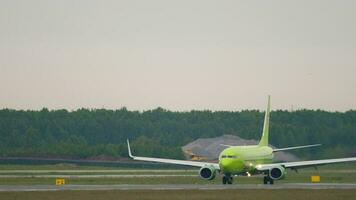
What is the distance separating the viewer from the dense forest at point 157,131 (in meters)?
131

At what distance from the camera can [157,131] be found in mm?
187750

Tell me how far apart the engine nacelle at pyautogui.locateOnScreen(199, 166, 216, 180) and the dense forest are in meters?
31.7

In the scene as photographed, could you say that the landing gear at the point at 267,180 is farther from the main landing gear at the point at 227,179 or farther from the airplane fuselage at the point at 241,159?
the main landing gear at the point at 227,179

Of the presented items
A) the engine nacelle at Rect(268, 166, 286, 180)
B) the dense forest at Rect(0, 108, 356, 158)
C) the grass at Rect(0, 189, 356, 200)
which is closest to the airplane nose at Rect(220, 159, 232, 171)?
the engine nacelle at Rect(268, 166, 286, 180)

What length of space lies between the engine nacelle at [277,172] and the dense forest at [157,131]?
31.7 meters

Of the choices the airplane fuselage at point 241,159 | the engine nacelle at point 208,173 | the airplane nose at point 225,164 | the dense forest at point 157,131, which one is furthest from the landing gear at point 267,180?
the dense forest at point 157,131

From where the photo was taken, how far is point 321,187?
73750 millimetres

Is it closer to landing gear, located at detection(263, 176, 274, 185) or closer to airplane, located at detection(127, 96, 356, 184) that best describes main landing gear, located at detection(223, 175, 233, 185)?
airplane, located at detection(127, 96, 356, 184)

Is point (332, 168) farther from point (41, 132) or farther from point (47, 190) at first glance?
point (41, 132)

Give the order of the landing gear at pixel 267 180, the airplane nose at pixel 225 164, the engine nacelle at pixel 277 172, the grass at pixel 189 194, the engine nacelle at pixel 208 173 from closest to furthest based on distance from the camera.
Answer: the grass at pixel 189 194 → the engine nacelle at pixel 277 172 → the airplane nose at pixel 225 164 → the landing gear at pixel 267 180 → the engine nacelle at pixel 208 173

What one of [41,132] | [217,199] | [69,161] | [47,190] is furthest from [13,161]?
[217,199]

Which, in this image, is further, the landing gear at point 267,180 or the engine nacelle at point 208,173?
the engine nacelle at point 208,173

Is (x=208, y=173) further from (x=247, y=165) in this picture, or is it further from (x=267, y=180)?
(x=267, y=180)

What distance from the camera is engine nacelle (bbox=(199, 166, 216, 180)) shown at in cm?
8775
